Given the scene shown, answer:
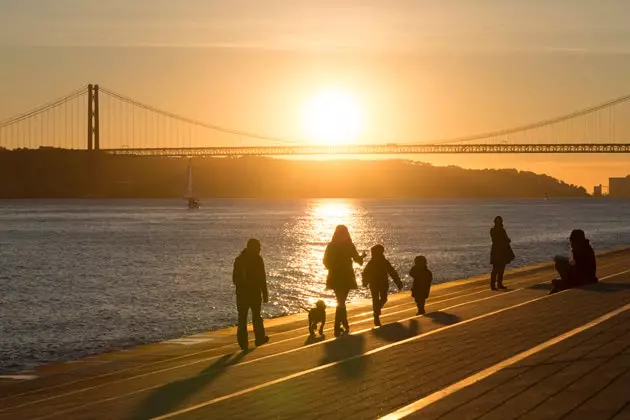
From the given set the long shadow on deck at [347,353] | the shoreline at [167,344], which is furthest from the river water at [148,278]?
the long shadow on deck at [347,353]

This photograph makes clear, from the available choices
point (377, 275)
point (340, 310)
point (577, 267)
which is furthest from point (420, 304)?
point (577, 267)

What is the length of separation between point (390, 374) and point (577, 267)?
31.9 ft

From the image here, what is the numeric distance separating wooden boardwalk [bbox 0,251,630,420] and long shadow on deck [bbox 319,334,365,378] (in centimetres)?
1

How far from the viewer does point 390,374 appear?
871cm

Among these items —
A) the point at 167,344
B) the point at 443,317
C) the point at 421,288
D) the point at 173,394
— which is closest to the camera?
the point at 173,394

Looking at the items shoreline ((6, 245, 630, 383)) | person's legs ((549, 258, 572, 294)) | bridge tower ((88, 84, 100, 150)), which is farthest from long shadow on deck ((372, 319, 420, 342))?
bridge tower ((88, 84, 100, 150))

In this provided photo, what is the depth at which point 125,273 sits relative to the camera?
4369 centimetres

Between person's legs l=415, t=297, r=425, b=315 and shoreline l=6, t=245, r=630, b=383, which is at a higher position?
person's legs l=415, t=297, r=425, b=315

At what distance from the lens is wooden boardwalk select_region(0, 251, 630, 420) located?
282 inches

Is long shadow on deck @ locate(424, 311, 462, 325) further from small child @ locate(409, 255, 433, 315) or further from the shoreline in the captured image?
the shoreline

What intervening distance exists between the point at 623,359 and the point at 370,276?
634 cm

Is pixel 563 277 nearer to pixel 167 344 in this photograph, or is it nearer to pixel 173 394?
pixel 167 344

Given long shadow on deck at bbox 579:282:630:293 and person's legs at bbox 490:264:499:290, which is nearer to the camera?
long shadow on deck at bbox 579:282:630:293

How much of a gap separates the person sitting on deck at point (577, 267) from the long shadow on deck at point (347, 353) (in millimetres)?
6167
